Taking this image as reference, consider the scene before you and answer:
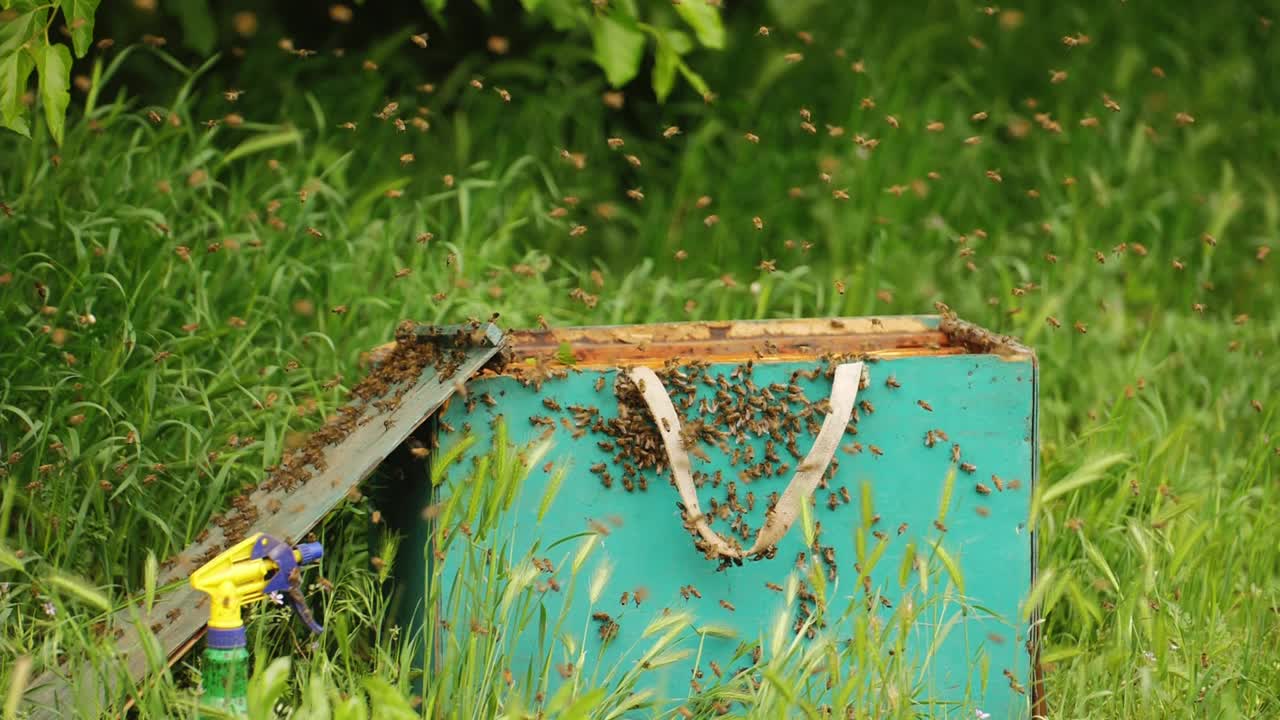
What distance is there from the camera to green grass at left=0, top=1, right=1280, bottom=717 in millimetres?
3262

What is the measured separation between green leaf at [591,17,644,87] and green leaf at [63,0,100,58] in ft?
4.86

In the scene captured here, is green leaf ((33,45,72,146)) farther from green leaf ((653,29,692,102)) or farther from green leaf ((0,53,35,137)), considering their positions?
green leaf ((653,29,692,102))

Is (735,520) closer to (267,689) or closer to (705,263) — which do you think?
(267,689)

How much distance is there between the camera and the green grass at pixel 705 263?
10.7 feet

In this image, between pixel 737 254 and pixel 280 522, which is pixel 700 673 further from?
pixel 737 254

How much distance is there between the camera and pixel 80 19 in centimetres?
268

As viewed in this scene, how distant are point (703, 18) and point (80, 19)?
1.54 metres

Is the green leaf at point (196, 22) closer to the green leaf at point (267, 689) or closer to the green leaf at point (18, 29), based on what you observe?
the green leaf at point (18, 29)

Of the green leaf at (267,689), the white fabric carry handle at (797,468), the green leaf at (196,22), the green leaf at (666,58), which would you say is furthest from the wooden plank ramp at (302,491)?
the green leaf at (196,22)

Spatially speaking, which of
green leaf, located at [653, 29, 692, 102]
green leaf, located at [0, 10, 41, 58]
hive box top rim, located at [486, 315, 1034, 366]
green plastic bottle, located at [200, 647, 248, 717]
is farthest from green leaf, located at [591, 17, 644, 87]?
green plastic bottle, located at [200, 647, 248, 717]

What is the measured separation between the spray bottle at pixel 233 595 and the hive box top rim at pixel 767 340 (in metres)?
0.74

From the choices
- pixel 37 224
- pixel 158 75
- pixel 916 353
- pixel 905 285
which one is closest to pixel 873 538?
pixel 916 353

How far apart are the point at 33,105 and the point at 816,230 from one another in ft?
9.33

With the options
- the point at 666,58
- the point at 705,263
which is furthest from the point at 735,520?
the point at 705,263
